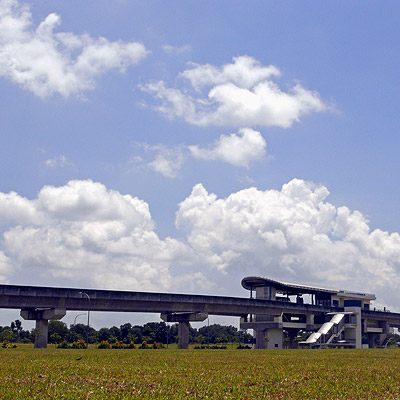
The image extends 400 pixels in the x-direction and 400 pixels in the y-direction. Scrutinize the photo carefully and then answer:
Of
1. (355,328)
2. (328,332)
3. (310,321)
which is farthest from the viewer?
(355,328)

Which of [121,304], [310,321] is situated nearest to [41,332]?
[121,304]

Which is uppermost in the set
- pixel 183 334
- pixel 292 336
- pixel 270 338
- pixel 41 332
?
pixel 41 332

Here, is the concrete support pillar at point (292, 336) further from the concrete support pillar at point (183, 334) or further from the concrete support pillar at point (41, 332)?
the concrete support pillar at point (41, 332)

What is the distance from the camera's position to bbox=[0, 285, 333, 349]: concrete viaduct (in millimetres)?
74188

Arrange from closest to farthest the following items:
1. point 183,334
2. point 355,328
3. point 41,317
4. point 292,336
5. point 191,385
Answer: point 191,385 < point 41,317 < point 183,334 < point 355,328 < point 292,336

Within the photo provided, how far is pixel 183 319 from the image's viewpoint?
93062 mm

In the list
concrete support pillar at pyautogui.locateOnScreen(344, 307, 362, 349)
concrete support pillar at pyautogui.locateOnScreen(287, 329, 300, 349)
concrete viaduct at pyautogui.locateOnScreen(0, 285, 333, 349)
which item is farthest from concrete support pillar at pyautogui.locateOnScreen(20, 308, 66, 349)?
concrete support pillar at pyautogui.locateOnScreen(344, 307, 362, 349)

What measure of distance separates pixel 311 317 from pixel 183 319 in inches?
1422

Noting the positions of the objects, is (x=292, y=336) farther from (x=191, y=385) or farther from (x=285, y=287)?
(x=191, y=385)

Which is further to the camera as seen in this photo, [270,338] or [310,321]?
[310,321]

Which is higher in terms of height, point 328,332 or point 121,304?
point 121,304

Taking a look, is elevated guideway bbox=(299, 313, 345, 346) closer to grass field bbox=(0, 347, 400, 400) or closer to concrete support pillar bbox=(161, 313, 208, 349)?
concrete support pillar bbox=(161, 313, 208, 349)

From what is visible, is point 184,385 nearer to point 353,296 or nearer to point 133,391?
point 133,391

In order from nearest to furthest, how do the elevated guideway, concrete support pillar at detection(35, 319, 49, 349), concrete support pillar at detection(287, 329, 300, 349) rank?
concrete support pillar at detection(35, 319, 49, 349) < the elevated guideway < concrete support pillar at detection(287, 329, 300, 349)
